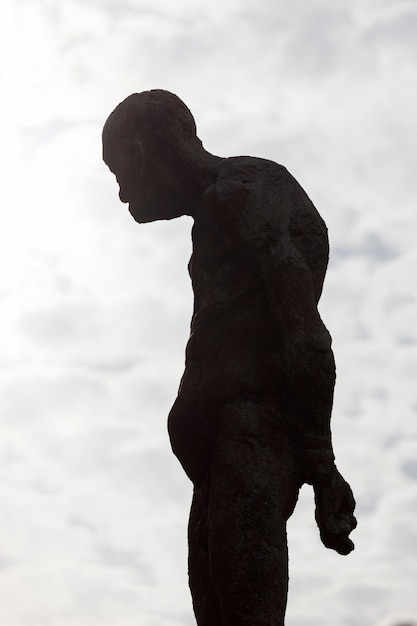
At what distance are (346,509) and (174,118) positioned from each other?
8.80ft

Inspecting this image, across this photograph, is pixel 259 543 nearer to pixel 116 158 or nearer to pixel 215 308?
pixel 215 308

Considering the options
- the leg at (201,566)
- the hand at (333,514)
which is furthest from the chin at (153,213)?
the hand at (333,514)

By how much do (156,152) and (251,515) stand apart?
7.96 ft

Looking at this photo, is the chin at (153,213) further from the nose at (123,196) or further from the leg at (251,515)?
the leg at (251,515)

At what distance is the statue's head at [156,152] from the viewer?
24.1ft

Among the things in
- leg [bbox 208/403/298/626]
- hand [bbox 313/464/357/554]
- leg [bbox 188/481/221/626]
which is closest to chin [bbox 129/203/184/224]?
leg [bbox 208/403/298/626]

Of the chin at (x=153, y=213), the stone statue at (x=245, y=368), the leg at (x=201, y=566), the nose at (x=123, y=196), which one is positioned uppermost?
the nose at (x=123, y=196)

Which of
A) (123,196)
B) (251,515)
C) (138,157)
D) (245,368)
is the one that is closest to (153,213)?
(123,196)

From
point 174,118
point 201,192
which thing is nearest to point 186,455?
point 201,192

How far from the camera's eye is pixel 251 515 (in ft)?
20.9

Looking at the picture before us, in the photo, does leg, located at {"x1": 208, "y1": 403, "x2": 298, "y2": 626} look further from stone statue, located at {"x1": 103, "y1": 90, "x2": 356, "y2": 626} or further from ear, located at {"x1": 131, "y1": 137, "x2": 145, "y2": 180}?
ear, located at {"x1": 131, "y1": 137, "x2": 145, "y2": 180}

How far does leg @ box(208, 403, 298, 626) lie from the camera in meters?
6.23

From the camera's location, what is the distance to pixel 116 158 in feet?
24.7

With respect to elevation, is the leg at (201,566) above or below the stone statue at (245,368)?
below
